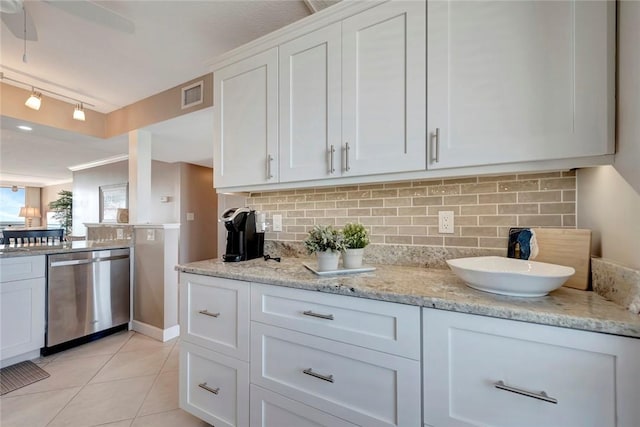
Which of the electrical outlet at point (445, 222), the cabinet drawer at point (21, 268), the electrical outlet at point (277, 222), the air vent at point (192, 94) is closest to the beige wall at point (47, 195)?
the cabinet drawer at point (21, 268)

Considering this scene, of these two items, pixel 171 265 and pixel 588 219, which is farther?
pixel 171 265

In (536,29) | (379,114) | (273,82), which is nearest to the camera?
(536,29)

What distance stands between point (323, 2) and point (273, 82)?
568mm

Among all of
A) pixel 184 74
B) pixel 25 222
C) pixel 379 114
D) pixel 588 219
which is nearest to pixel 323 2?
pixel 379 114

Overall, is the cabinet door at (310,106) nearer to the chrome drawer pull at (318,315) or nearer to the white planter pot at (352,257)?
the white planter pot at (352,257)

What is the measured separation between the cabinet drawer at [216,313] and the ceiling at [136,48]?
1.49 metres

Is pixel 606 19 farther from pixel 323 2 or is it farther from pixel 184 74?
pixel 184 74

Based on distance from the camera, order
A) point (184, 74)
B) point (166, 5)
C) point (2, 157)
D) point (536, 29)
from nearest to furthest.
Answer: point (536, 29)
point (166, 5)
point (184, 74)
point (2, 157)

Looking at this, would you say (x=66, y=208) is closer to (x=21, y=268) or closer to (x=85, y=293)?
(x=85, y=293)

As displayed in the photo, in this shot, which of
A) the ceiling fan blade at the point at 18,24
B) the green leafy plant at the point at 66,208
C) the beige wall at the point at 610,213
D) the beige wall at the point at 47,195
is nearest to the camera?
the beige wall at the point at 610,213

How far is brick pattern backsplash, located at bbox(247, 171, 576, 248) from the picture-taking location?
1221 millimetres

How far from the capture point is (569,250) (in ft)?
3.51

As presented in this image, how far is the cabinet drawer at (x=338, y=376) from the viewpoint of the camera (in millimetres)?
938

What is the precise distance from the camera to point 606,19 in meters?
0.90
